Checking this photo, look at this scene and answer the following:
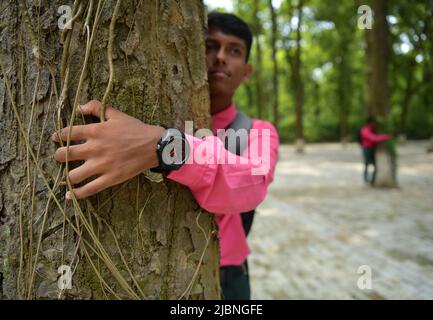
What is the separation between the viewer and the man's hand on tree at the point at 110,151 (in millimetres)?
1122

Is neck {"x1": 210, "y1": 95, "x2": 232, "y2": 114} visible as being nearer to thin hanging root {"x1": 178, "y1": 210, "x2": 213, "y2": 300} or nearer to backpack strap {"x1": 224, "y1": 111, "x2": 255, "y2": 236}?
backpack strap {"x1": 224, "y1": 111, "x2": 255, "y2": 236}

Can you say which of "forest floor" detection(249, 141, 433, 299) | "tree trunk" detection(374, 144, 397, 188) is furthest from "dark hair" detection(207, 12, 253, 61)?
"tree trunk" detection(374, 144, 397, 188)

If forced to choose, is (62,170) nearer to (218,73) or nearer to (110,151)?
(110,151)

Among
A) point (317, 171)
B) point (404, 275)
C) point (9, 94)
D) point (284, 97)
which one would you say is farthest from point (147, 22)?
point (284, 97)

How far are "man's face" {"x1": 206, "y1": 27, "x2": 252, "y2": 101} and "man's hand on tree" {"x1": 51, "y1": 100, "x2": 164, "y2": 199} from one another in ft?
2.35

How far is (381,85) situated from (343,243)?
222 inches

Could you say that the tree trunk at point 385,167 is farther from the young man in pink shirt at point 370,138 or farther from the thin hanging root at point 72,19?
the thin hanging root at point 72,19

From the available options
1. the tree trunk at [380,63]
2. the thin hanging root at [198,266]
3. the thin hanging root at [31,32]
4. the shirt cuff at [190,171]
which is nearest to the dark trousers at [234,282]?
the thin hanging root at [198,266]

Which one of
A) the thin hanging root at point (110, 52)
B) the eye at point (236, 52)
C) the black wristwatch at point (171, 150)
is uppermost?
the eye at point (236, 52)

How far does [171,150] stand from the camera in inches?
46.4

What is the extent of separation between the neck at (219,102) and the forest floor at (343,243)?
84.2 inches

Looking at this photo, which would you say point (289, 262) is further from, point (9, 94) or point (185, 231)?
point (9, 94)

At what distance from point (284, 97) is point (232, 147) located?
141 ft
